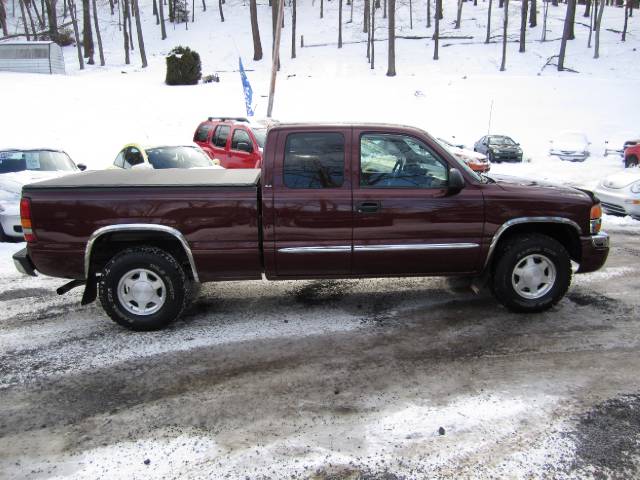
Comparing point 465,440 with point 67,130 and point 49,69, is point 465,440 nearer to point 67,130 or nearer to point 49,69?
point 67,130

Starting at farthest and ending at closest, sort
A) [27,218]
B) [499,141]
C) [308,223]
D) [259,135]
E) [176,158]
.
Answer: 1. [499,141]
2. [259,135]
3. [176,158]
4. [308,223]
5. [27,218]

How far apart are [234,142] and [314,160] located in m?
8.62

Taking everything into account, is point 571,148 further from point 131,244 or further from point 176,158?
point 131,244

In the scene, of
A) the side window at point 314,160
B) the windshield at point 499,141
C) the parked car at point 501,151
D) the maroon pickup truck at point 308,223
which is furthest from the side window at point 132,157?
the windshield at point 499,141

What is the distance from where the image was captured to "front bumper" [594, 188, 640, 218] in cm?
923

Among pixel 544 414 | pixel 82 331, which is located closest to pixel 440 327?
pixel 544 414

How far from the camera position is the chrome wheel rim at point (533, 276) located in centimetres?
495

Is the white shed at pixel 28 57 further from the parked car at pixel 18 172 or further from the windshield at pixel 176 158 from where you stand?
the windshield at pixel 176 158

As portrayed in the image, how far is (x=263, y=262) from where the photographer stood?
4750 mm

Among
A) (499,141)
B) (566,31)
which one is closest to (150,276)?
(499,141)

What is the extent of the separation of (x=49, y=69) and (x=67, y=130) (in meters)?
17.2

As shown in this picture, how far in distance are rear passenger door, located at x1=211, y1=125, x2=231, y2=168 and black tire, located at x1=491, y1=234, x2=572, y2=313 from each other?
30.7 ft

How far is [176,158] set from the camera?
10.1 meters

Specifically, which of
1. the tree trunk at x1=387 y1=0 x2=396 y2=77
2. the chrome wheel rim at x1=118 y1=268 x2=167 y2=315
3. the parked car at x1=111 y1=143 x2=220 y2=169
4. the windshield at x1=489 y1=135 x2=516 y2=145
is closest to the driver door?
the chrome wheel rim at x1=118 y1=268 x2=167 y2=315
